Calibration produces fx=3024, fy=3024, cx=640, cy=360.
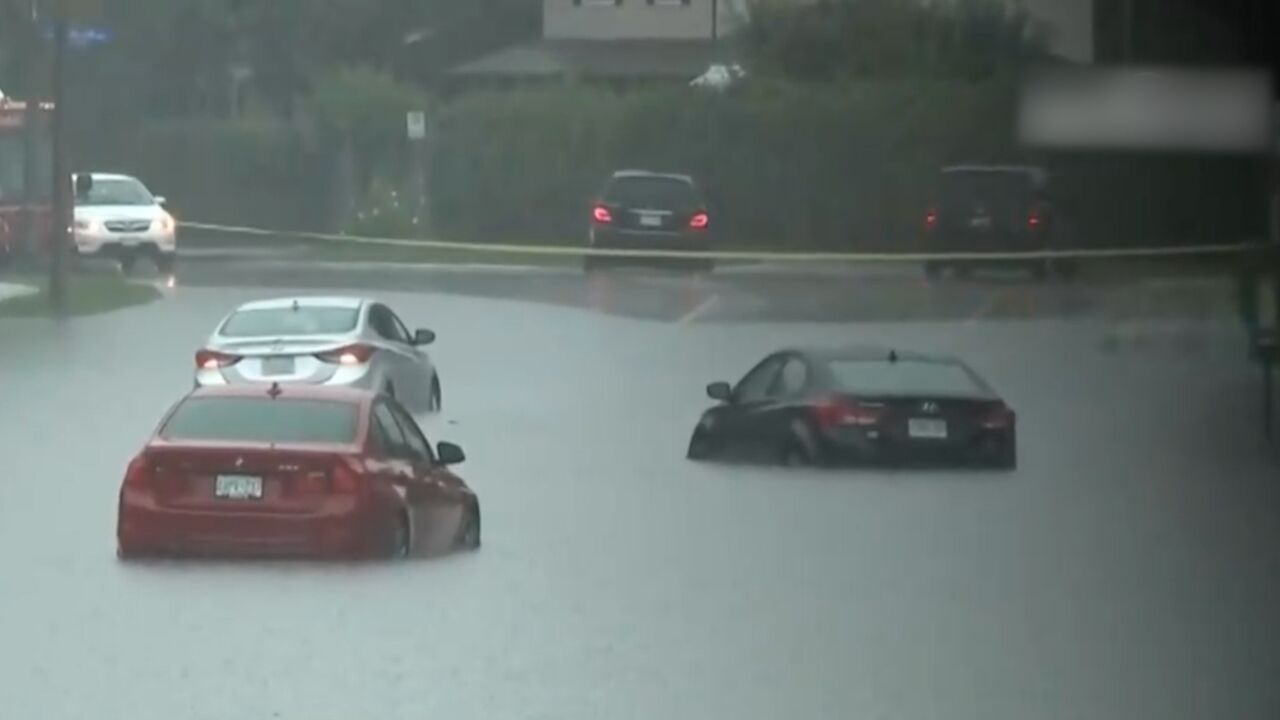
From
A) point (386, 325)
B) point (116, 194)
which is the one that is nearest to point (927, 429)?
point (386, 325)

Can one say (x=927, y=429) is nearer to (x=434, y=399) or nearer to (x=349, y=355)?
(x=349, y=355)

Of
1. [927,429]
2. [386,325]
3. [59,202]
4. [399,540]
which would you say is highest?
[59,202]

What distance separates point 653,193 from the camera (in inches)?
1454

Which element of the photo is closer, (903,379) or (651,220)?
(903,379)

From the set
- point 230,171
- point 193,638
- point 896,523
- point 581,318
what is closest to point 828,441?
point 896,523

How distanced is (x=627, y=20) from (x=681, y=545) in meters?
18.2

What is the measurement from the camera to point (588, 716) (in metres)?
15.5

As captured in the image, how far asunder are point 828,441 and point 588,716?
9949mm

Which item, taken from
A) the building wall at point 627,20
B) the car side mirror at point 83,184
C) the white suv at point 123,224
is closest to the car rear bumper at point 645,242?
the building wall at point 627,20

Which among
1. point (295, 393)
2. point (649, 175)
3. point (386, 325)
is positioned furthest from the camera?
point (649, 175)

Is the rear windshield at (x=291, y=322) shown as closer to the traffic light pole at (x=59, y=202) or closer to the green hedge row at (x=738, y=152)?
the traffic light pole at (x=59, y=202)

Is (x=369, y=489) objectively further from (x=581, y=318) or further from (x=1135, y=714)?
(x=581, y=318)

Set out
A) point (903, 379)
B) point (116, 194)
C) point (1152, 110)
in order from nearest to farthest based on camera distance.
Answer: point (903, 379) < point (1152, 110) < point (116, 194)

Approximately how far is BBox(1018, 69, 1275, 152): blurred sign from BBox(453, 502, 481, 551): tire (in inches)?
411
